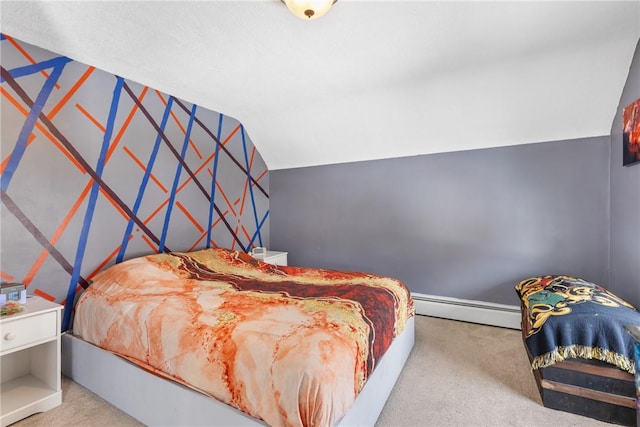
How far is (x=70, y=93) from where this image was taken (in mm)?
2344

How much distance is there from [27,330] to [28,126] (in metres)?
1.38

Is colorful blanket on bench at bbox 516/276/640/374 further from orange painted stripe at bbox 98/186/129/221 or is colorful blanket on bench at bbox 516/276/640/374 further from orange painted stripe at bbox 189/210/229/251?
orange painted stripe at bbox 98/186/129/221

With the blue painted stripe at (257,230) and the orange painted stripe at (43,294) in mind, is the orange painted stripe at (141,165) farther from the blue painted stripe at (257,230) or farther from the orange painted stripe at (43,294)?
the blue painted stripe at (257,230)

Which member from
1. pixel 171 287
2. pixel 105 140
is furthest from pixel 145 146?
pixel 171 287

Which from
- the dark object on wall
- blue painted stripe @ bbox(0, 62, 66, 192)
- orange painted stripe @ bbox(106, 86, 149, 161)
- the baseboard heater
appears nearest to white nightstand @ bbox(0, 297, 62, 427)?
blue painted stripe @ bbox(0, 62, 66, 192)

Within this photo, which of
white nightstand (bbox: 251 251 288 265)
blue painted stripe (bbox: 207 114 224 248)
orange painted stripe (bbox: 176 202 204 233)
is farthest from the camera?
white nightstand (bbox: 251 251 288 265)

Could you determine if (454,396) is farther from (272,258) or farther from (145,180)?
(145,180)

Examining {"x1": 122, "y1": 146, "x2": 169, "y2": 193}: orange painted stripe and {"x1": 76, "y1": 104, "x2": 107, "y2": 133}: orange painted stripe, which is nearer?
{"x1": 76, "y1": 104, "x2": 107, "y2": 133}: orange painted stripe

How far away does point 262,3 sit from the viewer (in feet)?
5.84

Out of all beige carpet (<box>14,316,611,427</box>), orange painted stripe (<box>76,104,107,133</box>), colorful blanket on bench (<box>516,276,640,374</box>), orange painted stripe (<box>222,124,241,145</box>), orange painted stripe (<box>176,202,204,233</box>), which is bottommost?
beige carpet (<box>14,316,611,427</box>)

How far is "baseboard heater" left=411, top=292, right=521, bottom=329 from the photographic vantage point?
3.06 metres

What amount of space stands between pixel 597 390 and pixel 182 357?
2294mm

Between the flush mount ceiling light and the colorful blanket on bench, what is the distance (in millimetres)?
2268

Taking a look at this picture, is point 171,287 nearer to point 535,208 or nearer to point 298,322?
point 298,322
